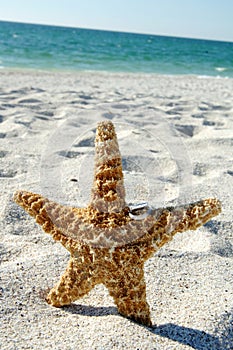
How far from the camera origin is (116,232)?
191 centimetres

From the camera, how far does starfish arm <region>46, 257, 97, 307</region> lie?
1.97 m

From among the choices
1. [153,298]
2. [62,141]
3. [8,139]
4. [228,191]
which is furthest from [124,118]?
[153,298]

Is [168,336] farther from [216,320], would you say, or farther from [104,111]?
[104,111]

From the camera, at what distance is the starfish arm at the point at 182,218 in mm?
1899

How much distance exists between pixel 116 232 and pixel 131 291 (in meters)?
0.27

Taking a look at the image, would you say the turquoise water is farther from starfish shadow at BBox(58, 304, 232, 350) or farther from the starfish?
starfish shadow at BBox(58, 304, 232, 350)

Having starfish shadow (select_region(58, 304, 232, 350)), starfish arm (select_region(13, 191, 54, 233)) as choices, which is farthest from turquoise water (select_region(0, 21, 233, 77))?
starfish shadow (select_region(58, 304, 232, 350))

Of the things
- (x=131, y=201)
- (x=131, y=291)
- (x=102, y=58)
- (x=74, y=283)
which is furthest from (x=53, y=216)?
(x=102, y=58)

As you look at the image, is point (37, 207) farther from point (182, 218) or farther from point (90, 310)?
point (182, 218)

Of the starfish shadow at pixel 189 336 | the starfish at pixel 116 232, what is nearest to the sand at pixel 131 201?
the starfish shadow at pixel 189 336

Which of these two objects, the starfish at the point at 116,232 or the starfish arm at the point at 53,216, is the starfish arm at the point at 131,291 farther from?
the starfish arm at the point at 53,216

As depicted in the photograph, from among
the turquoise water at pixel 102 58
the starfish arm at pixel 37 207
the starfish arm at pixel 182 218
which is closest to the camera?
the starfish arm at pixel 182 218

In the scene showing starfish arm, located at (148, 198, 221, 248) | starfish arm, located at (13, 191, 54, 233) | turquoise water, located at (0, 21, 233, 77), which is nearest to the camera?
starfish arm, located at (148, 198, 221, 248)

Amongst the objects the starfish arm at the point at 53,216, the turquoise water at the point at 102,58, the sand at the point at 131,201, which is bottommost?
the turquoise water at the point at 102,58
